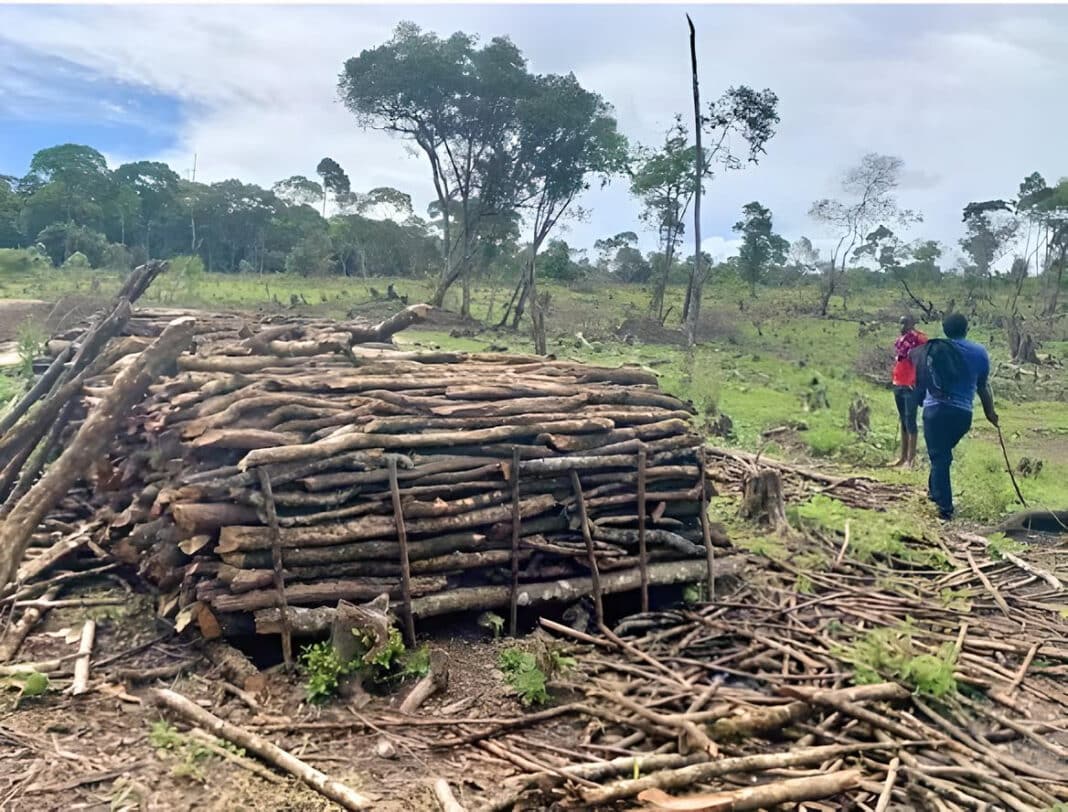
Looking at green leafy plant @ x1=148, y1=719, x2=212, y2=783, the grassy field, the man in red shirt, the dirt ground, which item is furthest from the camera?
the grassy field

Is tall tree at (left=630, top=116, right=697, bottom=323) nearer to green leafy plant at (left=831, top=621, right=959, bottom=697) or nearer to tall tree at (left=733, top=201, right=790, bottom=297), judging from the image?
tall tree at (left=733, top=201, right=790, bottom=297)

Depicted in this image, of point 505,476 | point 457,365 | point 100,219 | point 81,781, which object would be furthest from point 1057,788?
point 100,219

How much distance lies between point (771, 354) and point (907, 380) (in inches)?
506

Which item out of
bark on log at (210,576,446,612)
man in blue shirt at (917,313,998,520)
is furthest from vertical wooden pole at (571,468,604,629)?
man in blue shirt at (917,313,998,520)

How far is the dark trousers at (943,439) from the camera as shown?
7.51 m

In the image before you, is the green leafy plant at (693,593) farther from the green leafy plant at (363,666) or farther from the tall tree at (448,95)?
the tall tree at (448,95)

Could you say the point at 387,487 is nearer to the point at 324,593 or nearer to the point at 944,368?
the point at 324,593

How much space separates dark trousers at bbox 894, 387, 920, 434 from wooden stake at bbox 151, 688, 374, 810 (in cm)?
783

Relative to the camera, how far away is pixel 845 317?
29.4 m

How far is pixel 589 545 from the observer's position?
5477 mm

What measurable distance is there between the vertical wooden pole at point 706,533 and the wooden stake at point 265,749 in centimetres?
327

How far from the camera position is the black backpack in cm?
750

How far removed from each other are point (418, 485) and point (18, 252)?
29.3 metres

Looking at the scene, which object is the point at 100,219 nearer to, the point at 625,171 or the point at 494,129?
the point at 494,129
